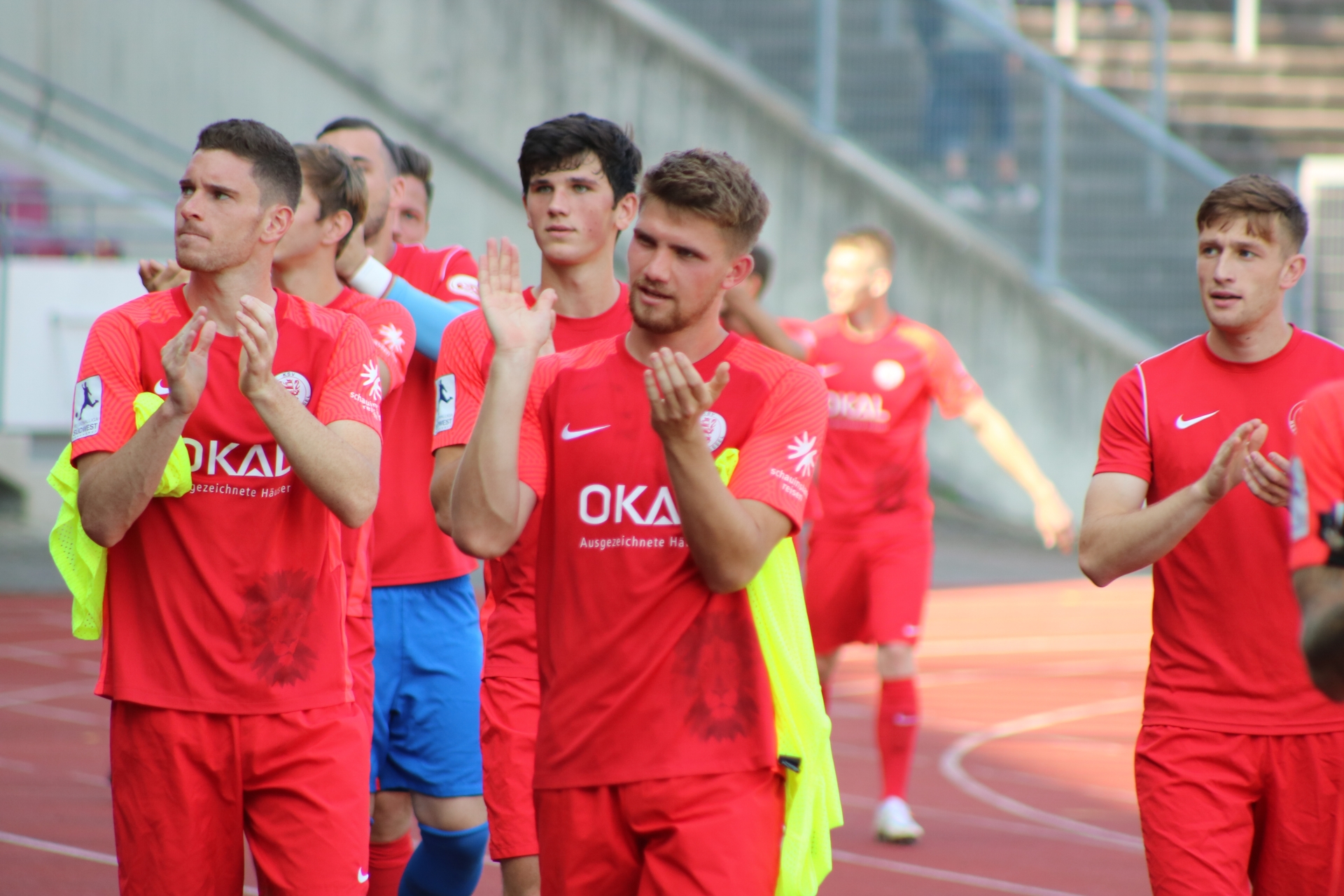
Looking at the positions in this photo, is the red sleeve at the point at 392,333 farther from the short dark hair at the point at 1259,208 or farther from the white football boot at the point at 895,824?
the white football boot at the point at 895,824

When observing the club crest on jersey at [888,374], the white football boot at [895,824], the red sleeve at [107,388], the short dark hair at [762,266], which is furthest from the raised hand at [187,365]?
the club crest on jersey at [888,374]

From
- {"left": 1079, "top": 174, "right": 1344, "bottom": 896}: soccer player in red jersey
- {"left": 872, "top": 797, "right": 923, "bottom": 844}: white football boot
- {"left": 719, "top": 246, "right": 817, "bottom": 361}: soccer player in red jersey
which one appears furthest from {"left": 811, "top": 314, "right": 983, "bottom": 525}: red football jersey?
{"left": 1079, "top": 174, "right": 1344, "bottom": 896}: soccer player in red jersey

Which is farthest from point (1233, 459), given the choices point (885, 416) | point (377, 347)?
point (885, 416)

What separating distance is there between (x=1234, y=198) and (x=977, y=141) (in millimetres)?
14534

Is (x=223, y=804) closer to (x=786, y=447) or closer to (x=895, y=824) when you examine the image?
(x=786, y=447)

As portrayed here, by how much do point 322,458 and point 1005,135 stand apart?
51.0ft

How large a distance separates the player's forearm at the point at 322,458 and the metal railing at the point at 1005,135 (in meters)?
15.4

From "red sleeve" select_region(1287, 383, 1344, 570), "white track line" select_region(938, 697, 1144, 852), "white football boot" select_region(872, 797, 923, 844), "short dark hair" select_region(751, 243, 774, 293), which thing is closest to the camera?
"red sleeve" select_region(1287, 383, 1344, 570)

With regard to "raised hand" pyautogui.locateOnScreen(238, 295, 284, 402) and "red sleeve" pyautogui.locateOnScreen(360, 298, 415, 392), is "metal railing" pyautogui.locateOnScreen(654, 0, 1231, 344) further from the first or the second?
"raised hand" pyautogui.locateOnScreen(238, 295, 284, 402)

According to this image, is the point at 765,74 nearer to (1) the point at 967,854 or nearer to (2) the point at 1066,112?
(2) the point at 1066,112

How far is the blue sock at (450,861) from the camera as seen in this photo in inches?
208

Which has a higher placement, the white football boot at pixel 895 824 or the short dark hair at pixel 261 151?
the short dark hair at pixel 261 151

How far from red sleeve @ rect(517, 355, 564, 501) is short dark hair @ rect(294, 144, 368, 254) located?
4.90 ft

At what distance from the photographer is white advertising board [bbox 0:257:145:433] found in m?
15.2
